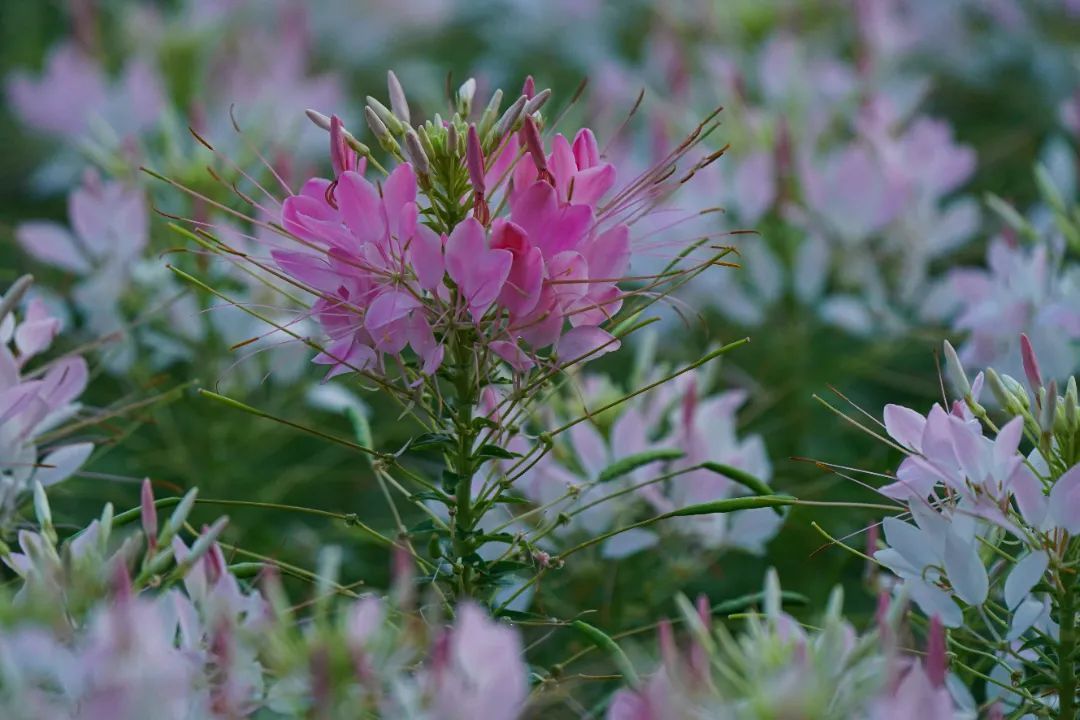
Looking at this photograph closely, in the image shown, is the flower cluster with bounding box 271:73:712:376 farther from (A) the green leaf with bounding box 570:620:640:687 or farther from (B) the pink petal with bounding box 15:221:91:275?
(B) the pink petal with bounding box 15:221:91:275

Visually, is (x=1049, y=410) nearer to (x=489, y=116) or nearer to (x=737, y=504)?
(x=737, y=504)

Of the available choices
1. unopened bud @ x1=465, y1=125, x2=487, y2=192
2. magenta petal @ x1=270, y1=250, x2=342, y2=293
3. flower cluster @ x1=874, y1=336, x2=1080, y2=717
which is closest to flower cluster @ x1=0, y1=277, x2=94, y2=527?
magenta petal @ x1=270, y1=250, x2=342, y2=293

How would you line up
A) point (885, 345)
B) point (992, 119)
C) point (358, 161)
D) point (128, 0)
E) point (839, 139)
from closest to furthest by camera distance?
point (358, 161) → point (885, 345) → point (839, 139) → point (992, 119) → point (128, 0)

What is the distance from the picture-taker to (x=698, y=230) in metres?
1.19

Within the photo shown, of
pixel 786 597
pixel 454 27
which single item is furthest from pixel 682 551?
pixel 454 27

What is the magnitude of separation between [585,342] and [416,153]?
0.40ft

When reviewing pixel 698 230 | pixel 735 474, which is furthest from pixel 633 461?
pixel 698 230

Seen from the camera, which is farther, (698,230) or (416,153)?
(698,230)

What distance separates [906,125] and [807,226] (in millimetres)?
458

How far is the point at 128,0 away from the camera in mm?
1957

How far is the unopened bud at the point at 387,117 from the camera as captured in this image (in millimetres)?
634

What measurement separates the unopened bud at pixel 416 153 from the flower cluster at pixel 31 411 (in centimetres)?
24

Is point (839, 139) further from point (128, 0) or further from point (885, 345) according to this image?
point (128, 0)

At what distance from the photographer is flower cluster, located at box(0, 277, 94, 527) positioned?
2.28 feet
